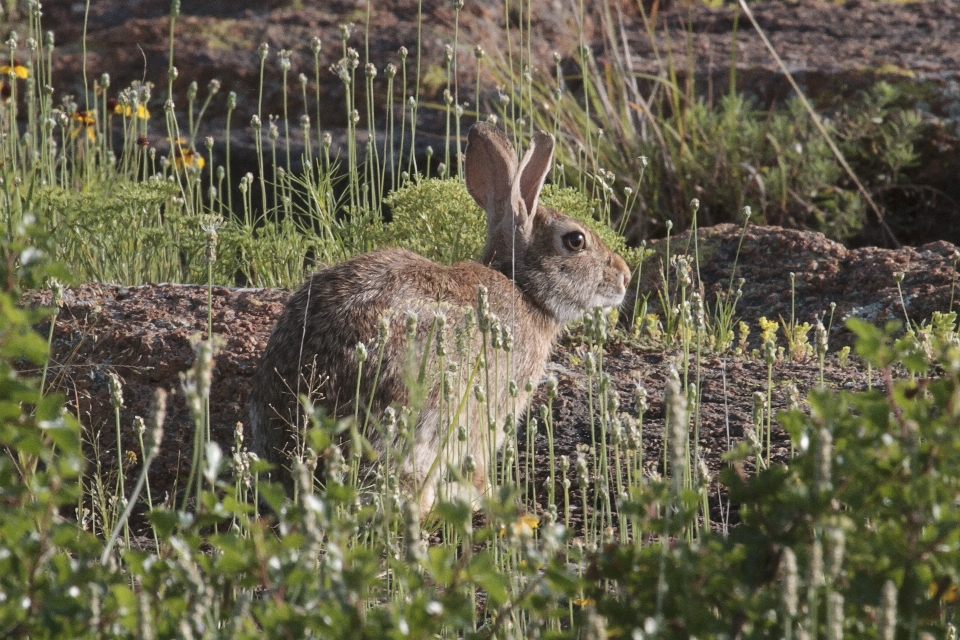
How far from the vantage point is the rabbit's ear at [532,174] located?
17.5 feet

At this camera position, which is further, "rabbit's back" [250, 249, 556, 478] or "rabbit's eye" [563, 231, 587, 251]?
"rabbit's eye" [563, 231, 587, 251]

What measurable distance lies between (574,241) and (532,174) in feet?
1.17

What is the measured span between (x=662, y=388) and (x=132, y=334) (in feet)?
7.01

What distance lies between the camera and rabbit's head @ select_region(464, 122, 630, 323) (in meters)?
5.34

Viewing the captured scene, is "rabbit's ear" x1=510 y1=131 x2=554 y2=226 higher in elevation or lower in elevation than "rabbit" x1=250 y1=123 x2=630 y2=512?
higher

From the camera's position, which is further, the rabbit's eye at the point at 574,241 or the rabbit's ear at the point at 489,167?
the rabbit's eye at the point at 574,241

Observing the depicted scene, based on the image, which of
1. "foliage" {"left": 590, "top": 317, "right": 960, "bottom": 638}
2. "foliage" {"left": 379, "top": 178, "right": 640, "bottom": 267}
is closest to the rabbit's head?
"foliage" {"left": 379, "top": 178, "right": 640, "bottom": 267}

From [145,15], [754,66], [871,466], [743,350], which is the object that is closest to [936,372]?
[743,350]

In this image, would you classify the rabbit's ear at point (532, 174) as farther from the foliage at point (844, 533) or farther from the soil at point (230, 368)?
the foliage at point (844, 533)

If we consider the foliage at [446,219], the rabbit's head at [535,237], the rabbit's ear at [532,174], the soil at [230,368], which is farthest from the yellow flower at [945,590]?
the foliage at [446,219]

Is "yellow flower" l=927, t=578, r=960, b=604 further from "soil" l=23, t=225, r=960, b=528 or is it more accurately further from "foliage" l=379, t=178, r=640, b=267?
"foliage" l=379, t=178, r=640, b=267

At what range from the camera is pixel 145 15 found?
10422mm

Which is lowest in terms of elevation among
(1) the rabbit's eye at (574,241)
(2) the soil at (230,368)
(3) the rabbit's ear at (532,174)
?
(2) the soil at (230,368)

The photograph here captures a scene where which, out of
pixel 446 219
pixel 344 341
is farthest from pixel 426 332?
pixel 446 219
